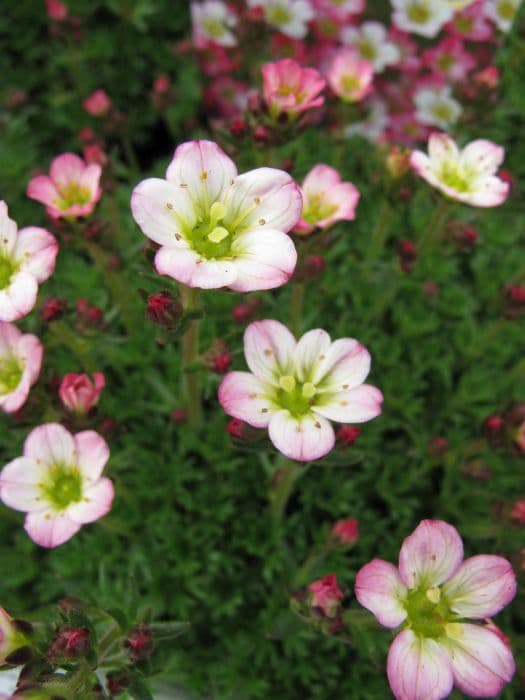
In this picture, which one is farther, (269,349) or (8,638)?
(269,349)

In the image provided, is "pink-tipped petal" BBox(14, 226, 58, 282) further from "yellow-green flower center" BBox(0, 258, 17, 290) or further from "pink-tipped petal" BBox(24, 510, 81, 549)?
"pink-tipped petal" BBox(24, 510, 81, 549)

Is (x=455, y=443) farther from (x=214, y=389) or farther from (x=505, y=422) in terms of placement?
(x=214, y=389)

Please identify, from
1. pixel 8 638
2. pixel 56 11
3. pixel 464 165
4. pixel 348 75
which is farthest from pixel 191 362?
pixel 56 11

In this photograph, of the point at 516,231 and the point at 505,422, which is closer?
the point at 505,422

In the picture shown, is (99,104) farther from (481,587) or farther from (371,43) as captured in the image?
(481,587)

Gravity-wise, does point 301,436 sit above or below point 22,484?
above

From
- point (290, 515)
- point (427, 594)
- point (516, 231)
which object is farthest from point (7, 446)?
point (516, 231)
